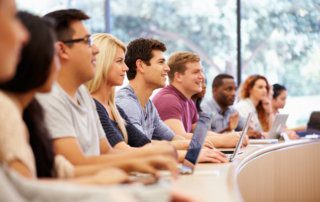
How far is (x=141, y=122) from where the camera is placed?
4512 mm

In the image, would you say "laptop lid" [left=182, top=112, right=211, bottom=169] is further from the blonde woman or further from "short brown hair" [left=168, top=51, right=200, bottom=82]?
"short brown hair" [left=168, top=51, right=200, bottom=82]

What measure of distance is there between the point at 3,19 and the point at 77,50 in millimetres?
1499

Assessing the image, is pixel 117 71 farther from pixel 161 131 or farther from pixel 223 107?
pixel 223 107

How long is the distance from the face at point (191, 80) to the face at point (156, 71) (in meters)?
0.81

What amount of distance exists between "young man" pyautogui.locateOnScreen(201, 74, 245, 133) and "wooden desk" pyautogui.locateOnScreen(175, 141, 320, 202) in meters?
1.13

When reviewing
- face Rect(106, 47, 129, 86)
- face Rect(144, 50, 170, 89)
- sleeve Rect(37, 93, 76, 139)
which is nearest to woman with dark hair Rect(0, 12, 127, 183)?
sleeve Rect(37, 93, 76, 139)

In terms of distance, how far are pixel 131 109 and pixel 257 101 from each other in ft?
11.0

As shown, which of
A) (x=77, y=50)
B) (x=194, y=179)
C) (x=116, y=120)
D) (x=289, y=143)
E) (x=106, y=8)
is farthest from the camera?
(x=106, y=8)

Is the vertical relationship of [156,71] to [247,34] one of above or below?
above

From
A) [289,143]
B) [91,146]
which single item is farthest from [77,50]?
[289,143]

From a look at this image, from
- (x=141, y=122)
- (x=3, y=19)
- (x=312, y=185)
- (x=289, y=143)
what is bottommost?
(x=312, y=185)

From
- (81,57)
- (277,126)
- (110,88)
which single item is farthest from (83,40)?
(277,126)

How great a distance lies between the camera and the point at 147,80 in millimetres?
4777

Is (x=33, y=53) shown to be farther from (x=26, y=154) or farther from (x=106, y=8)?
(x=106, y=8)
